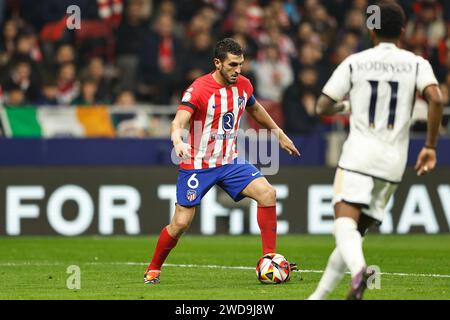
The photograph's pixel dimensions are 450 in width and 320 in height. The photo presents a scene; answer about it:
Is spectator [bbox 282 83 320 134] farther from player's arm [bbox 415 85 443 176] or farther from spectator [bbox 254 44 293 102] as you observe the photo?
player's arm [bbox 415 85 443 176]

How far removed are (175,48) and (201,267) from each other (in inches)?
299

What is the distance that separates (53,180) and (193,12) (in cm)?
503

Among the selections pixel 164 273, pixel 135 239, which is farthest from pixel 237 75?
pixel 135 239

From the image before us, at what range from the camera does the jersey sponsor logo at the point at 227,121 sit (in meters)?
11.0

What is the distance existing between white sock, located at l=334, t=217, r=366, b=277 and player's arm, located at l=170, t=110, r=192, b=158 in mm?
1551

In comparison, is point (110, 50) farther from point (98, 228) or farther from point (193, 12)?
point (98, 228)

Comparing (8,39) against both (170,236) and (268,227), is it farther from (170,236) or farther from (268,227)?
(268,227)

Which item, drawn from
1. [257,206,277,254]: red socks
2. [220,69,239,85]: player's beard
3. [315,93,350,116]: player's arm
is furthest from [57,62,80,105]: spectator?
[315,93,350,116]: player's arm

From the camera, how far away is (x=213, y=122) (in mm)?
10977

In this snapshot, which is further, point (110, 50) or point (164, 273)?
point (110, 50)

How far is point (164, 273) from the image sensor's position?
1181 centimetres

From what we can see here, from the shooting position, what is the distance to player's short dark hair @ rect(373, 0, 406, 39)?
8.27 m

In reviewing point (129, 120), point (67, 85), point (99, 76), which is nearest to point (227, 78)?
point (129, 120)

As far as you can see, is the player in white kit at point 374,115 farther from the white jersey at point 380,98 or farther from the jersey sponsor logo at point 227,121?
the jersey sponsor logo at point 227,121
